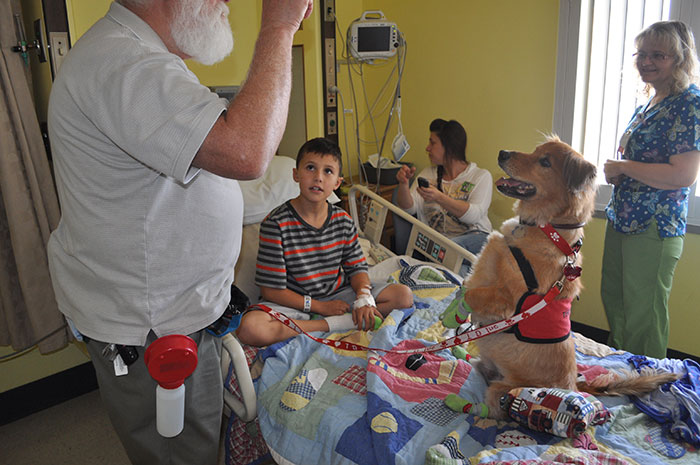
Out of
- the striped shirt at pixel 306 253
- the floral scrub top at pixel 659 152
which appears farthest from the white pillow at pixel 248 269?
the floral scrub top at pixel 659 152

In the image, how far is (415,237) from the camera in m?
2.70

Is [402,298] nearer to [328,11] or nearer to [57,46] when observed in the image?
[328,11]

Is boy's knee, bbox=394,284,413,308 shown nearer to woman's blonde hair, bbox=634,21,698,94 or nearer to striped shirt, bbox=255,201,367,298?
Answer: striped shirt, bbox=255,201,367,298

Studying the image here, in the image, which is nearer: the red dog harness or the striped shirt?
the red dog harness

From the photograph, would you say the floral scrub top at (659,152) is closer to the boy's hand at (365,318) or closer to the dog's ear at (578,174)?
the dog's ear at (578,174)

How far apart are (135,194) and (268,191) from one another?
4.96ft

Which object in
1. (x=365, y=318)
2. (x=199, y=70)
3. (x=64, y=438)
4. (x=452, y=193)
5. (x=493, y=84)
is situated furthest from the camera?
(x=493, y=84)

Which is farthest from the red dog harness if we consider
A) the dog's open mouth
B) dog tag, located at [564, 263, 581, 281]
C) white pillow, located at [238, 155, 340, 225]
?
white pillow, located at [238, 155, 340, 225]

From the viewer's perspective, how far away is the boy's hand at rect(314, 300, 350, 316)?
209cm

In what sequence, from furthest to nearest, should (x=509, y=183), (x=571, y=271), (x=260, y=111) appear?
(x=509, y=183), (x=571, y=271), (x=260, y=111)

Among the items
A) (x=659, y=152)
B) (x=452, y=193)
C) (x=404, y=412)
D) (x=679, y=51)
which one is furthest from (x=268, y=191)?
(x=679, y=51)

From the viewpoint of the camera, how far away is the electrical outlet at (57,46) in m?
1.99

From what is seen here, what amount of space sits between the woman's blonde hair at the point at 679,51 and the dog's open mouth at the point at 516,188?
3.80 feet

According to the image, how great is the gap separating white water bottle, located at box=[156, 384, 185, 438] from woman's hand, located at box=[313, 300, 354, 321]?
3.56 ft
